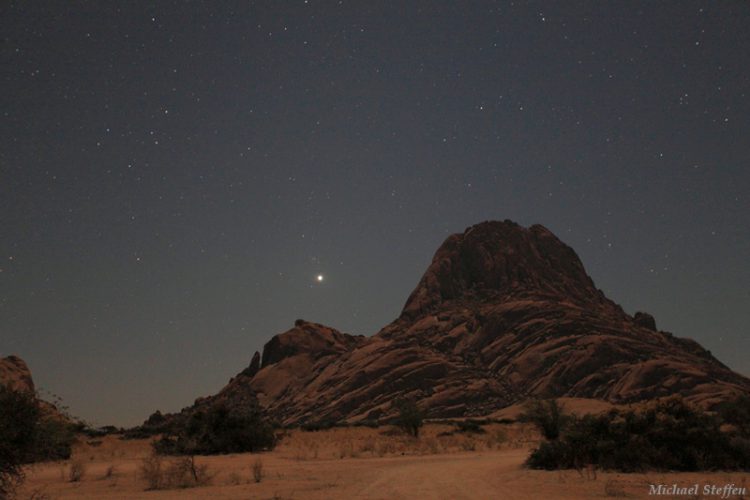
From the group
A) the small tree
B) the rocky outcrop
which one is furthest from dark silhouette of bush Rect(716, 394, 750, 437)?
the rocky outcrop

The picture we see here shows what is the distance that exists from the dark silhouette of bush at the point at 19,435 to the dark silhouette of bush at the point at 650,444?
48.8 feet

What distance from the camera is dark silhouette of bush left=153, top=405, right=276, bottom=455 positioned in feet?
100

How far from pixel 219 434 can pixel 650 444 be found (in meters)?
22.9

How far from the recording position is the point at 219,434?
3133 cm

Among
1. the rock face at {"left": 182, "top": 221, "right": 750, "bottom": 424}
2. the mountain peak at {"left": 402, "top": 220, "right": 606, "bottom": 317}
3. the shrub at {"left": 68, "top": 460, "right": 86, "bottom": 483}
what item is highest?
the mountain peak at {"left": 402, "top": 220, "right": 606, "bottom": 317}

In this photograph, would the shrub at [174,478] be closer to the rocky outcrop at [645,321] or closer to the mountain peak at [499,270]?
the mountain peak at [499,270]

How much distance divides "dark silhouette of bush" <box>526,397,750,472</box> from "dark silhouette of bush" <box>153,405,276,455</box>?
18.1 metres

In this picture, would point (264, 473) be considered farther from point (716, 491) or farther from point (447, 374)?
point (447, 374)

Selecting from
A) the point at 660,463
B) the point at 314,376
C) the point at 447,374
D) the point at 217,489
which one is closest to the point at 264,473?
the point at 217,489

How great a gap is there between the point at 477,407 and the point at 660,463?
8361cm

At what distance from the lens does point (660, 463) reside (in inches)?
672

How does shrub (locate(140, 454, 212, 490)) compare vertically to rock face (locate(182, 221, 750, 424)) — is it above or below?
below

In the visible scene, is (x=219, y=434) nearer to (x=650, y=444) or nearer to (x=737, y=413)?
(x=650, y=444)

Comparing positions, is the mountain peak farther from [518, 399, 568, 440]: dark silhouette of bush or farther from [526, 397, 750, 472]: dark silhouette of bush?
[526, 397, 750, 472]: dark silhouette of bush
